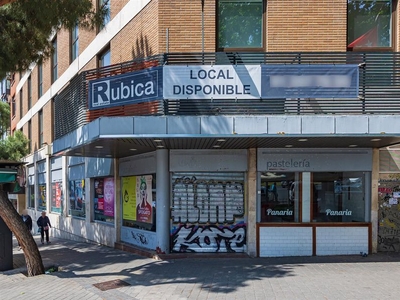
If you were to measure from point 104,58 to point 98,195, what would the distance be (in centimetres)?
509

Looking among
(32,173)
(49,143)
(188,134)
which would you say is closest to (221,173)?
(188,134)

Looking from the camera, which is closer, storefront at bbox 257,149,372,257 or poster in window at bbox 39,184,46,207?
storefront at bbox 257,149,372,257

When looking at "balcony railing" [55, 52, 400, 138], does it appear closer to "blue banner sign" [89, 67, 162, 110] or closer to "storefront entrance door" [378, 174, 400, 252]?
"blue banner sign" [89, 67, 162, 110]

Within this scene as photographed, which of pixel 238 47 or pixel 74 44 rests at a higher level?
pixel 74 44

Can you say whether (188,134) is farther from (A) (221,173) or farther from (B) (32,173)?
(B) (32,173)

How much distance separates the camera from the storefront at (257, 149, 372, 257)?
9.87 m

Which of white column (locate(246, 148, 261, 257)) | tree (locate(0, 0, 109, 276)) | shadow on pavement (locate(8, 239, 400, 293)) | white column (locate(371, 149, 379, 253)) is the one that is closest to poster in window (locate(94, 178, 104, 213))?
shadow on pavement (locate(8, 239, 400, 293))

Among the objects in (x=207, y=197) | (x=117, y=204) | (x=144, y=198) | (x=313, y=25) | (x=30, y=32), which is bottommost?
(x=117, y=204)

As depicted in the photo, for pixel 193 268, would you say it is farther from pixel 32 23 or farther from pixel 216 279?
pixel 32 23

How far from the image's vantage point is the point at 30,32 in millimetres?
10562

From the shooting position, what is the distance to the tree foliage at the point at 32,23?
9375mm

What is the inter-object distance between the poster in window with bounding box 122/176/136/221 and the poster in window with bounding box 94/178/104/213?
5.84 feet

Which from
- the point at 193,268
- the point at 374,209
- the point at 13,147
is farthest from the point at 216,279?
the point at 13,147

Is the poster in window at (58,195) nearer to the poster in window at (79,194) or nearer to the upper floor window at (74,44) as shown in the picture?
the poster in window at (79,194)
